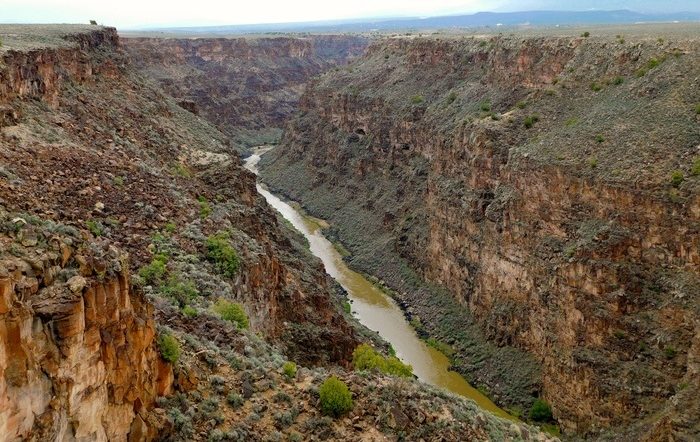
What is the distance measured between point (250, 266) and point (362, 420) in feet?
45.6

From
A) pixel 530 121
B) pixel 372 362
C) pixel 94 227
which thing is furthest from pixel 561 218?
pixel 94 227

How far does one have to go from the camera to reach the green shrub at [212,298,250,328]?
2519 cm

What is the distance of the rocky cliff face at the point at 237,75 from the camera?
118m

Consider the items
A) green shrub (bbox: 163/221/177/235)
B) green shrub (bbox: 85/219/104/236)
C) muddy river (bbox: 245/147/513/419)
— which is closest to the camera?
green shrub (bbox: 85/219/104/236)

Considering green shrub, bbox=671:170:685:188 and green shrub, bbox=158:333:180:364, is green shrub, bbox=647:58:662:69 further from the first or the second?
green shrub, bbox=158:333:180:364

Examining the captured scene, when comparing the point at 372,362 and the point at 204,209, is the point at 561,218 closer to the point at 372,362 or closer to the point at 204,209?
the point at 372,362

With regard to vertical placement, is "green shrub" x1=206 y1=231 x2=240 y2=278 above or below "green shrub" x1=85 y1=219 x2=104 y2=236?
below

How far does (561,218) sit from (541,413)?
427 inches

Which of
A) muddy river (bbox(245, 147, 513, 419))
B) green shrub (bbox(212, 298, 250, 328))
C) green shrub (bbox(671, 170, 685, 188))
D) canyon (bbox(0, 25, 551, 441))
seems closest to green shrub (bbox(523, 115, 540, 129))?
green shrub (bbox(671, 170, 685, 188))

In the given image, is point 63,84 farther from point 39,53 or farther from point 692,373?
point 692,373

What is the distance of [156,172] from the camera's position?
34.7 metres

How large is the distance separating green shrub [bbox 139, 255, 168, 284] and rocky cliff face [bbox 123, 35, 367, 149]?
3289 inches

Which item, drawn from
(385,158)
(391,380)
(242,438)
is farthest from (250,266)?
(385,158)

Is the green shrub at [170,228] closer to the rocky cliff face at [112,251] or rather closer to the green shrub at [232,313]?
the rocky cliff face at [112,251]
